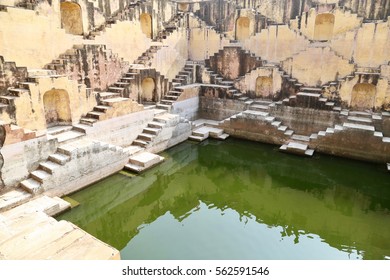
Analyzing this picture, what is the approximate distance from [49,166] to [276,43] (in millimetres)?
11220

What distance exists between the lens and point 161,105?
12211 mm

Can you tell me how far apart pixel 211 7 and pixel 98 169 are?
1231 centimetres

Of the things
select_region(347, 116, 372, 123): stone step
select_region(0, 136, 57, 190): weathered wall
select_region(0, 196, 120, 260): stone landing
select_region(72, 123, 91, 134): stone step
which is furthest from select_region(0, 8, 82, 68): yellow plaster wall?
select_region(347, 116, 372, 123): stone step

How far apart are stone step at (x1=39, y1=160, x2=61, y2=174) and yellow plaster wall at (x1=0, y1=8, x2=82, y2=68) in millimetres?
3854

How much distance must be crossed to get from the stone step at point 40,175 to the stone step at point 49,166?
3.4 inches

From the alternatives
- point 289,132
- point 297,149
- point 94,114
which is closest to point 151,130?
point 94,114

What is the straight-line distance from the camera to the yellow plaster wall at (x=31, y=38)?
8.57 meters

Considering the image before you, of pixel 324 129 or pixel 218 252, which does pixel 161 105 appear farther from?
pixel 218 252

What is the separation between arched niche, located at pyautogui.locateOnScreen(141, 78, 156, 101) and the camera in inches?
485

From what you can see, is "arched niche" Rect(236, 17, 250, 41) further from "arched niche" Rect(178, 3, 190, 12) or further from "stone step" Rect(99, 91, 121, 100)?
"stone step" Rect(99, 91, 121, 100)

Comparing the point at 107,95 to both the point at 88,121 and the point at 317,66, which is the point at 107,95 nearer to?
the point at 88,121

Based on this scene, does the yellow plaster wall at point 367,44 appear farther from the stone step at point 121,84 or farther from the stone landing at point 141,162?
the stone landing at point 141,162

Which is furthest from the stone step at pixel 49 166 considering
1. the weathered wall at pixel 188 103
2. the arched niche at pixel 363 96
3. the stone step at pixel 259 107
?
the arched niche at pixel 363 96

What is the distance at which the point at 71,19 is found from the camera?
37.7 feet
